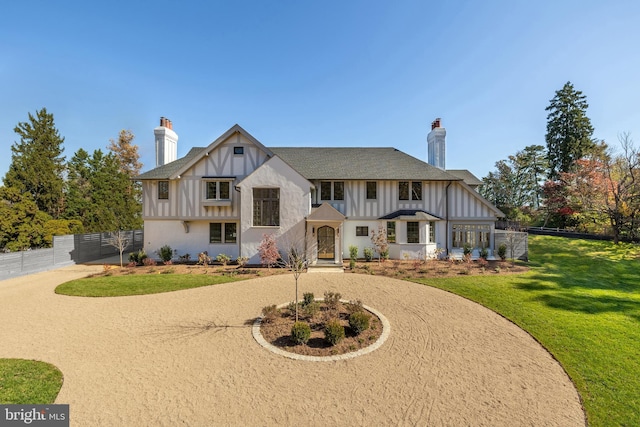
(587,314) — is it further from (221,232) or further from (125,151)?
(125,151)

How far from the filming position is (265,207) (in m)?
17.1

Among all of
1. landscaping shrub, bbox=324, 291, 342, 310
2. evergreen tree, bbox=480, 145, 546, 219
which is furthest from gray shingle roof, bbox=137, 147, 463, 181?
evergreen tree, bbox=480, 145, 546, 219

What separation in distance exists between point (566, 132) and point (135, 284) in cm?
5650

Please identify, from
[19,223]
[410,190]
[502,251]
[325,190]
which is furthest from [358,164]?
[19,223]

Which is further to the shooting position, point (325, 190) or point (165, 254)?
point (325, 190)

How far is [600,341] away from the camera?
7.57 metres

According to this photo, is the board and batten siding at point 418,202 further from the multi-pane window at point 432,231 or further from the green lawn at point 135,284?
the green lawn at point 135,284

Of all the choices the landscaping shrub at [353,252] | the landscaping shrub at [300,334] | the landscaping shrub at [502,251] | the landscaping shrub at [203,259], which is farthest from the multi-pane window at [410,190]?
the landscaping shrub at [203,259]

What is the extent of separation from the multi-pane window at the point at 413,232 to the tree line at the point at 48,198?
21928 mm

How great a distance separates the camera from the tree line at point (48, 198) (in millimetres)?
17531

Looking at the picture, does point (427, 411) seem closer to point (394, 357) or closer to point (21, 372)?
point (394, 357)

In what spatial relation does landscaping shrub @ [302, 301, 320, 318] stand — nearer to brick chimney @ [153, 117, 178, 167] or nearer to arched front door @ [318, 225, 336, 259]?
arched front door @ [318, 225, 336, 259]

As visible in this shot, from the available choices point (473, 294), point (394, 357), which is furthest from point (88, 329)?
point (473, 294)

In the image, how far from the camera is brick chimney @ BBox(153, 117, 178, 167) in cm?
2077
